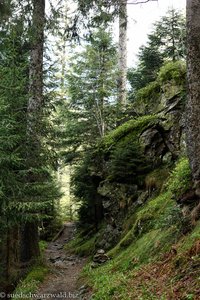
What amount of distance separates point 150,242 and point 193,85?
3.81m

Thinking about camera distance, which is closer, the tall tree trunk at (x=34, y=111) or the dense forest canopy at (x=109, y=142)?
the dense forest canopy at (x=109, y=142)

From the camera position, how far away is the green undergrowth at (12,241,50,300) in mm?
9203

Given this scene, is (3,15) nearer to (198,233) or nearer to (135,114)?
(135,114)

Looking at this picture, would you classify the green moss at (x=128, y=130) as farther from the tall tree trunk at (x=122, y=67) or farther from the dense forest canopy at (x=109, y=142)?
the tall tree trunk at (x=122, y=67)

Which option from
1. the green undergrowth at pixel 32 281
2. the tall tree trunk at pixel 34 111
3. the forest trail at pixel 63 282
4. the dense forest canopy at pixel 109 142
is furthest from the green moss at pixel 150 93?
the green undergrowth at pixel 32 281

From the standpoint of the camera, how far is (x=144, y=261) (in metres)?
7.77

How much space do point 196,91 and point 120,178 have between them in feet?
22.3

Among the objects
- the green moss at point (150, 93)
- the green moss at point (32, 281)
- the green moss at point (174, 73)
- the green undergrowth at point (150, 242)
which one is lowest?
the green moss at point (32, 281)

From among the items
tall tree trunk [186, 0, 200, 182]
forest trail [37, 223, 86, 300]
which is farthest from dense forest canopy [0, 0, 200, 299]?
forest trail [37, 223, 86, 300]

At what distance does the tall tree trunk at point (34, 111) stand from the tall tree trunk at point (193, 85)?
5479 millimetres

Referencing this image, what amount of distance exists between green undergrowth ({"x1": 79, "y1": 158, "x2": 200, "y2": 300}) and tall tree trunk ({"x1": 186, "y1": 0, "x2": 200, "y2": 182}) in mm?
817

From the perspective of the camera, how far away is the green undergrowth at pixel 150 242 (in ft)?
22.0

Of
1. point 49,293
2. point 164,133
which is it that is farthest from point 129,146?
point 49,293

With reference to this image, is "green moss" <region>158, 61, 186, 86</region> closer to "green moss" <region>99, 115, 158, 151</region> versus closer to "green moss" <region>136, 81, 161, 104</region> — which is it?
"green moss" <region>136, 81, 161, 104</region>
